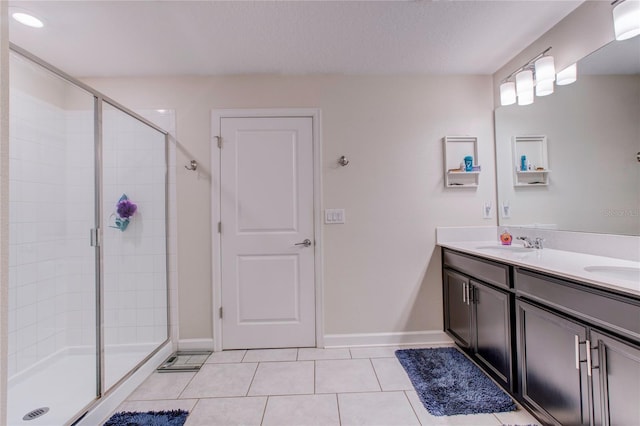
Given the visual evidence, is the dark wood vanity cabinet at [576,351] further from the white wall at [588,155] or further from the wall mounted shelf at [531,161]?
the wall mounted shelf at [531,161]

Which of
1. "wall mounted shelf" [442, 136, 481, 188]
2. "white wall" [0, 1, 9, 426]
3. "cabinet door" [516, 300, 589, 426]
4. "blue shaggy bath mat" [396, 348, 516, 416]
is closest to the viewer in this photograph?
"white wall" [0, 1, 9, 426]

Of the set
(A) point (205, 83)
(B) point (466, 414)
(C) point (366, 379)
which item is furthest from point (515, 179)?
(A) point (205, 83)

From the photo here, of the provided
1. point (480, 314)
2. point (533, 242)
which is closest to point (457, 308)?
point (480, 314)

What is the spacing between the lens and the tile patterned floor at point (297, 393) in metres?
1.67

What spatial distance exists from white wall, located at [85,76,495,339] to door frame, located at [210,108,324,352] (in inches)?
2.1

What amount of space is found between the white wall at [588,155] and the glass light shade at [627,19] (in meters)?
0.22

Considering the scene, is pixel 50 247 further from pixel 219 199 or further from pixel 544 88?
pixel 544 88

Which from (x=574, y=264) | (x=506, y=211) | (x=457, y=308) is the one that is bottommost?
(x=457, y=308)

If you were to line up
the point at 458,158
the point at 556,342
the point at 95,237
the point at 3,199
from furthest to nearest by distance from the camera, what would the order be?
the point at 458,158 < the point at 95,237 < the point at 556,342 < the point at 3,199

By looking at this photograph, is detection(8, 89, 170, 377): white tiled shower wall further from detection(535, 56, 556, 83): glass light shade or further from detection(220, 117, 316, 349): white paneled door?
detection(535, 56, 556, 83): glass light shade

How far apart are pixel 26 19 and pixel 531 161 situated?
3613 millimetres

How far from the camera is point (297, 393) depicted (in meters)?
1.92

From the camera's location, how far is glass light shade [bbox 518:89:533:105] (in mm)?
2246

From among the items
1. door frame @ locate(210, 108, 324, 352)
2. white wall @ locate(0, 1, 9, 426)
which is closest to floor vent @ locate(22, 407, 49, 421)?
door frame @ locate(210, 108, 324, 352)
